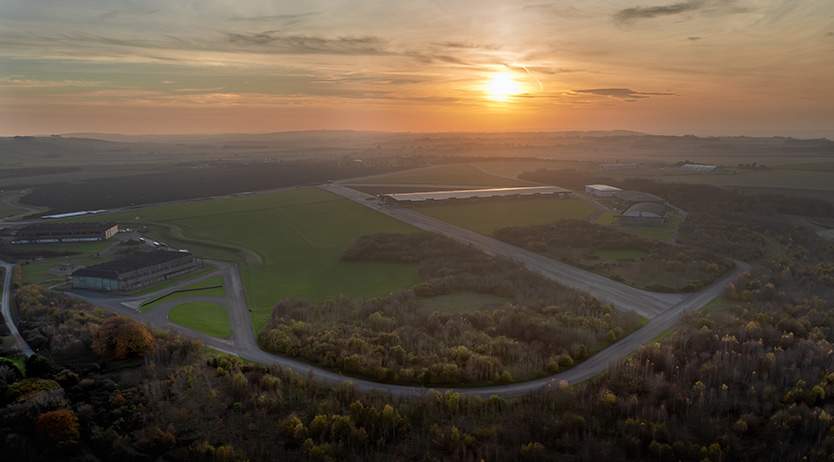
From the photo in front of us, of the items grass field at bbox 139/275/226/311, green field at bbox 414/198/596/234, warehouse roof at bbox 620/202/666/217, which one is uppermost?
warehouse roof at bbox 620/202/666/217

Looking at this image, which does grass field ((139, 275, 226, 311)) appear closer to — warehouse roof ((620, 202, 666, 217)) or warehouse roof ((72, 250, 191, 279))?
warehouse roof ((72, 250, 191, 279))

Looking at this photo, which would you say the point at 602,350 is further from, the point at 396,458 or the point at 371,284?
the point at 371,284

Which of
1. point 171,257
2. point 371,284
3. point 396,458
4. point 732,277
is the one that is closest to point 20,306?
point 171,257

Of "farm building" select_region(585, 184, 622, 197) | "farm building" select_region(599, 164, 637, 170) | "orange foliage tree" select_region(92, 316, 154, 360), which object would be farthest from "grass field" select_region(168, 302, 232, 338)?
"farm building" select_region(599, 164, 637, 170)

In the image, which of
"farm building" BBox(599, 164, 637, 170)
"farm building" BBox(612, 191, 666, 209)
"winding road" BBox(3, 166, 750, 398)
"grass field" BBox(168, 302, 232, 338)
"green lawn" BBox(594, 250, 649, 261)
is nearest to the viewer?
"winding road" BBox(3, 166, 750, 398)

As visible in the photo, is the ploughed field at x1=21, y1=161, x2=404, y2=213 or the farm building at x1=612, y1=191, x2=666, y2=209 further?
the ploughed field at x1=21, y1=161, x2=404, y2=213

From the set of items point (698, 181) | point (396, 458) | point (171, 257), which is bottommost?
point (396, 458)
